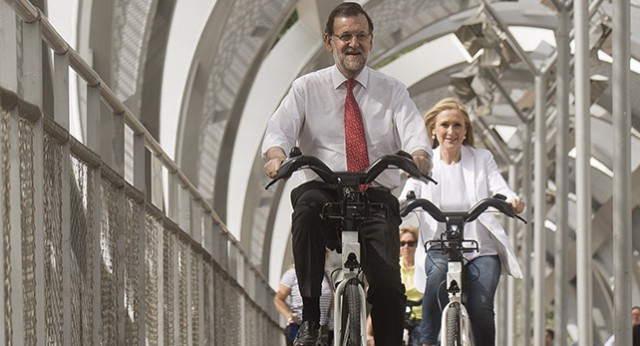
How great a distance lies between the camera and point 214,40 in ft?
60.8

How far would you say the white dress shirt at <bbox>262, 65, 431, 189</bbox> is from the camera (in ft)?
27.5

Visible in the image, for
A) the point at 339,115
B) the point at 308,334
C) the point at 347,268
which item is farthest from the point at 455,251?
the point at 347,268

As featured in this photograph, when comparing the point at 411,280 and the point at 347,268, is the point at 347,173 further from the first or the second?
the point at 411,280

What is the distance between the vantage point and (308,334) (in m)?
7.96

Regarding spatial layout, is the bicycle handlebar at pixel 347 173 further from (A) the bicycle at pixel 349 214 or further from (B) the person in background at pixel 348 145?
(B) the person in background at pixel 348 145

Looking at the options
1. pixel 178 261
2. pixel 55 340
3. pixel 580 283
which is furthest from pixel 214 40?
pixel 55 340

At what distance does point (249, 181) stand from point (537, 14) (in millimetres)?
5662

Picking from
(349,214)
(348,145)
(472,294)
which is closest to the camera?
(349,214)

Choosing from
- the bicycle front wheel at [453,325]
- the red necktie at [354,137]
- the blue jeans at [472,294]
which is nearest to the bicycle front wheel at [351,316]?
the red necktie at [354,137]

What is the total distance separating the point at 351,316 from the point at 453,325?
232 cm

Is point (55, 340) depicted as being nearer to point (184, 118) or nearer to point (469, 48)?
point (184, 118)

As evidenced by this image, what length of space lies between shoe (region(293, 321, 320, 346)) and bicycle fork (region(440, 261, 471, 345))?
1.87m

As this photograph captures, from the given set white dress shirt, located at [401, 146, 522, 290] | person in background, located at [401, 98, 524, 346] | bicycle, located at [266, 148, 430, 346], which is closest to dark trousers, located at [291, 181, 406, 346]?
bicycle, located at [266, 148, 430, 346]

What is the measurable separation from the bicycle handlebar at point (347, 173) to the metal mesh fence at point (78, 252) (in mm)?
850
